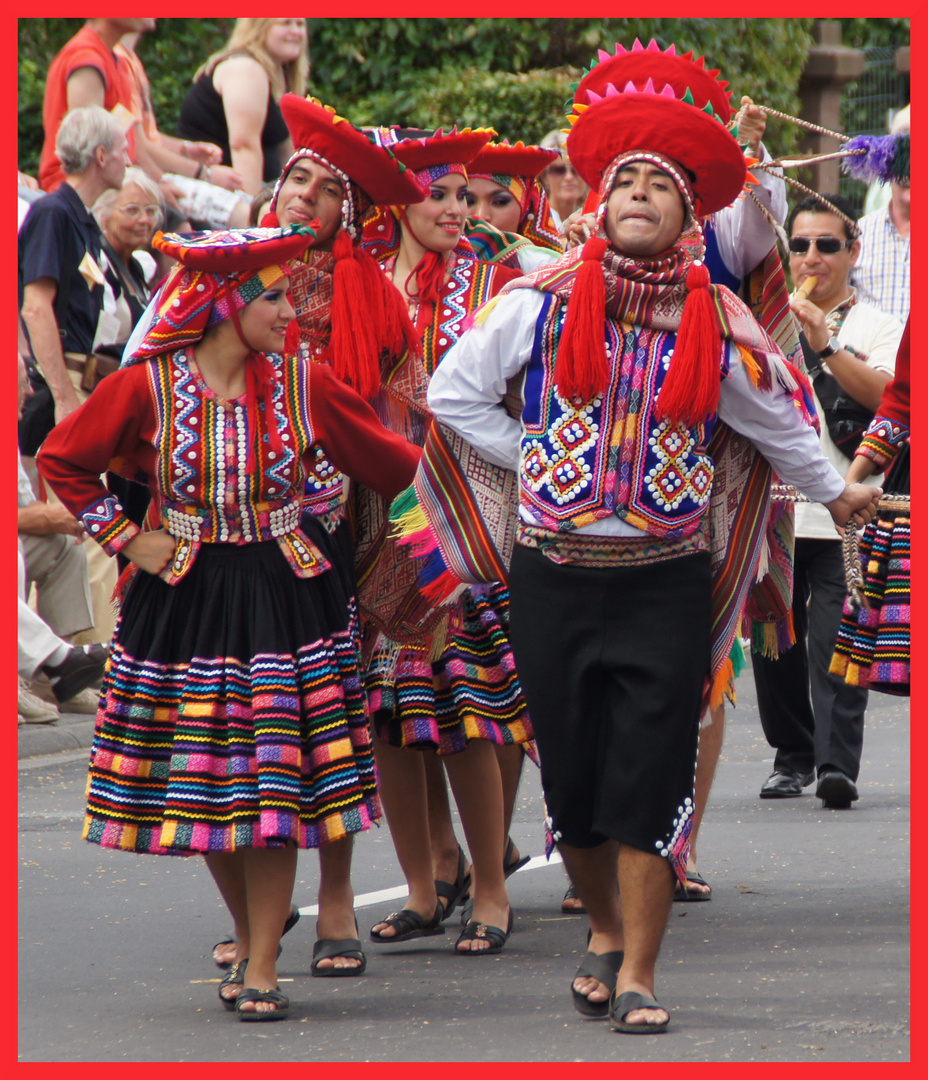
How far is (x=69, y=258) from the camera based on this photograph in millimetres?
8508

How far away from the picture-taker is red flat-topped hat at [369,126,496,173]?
523cm

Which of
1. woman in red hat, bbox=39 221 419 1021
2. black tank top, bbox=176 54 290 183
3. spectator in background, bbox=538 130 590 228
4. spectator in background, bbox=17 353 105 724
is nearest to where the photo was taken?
woman in red hat, bbox=39 221 419 1021

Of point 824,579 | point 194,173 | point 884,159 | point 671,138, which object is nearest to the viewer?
point 671,138

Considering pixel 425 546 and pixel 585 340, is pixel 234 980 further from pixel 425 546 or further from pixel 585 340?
pixel 585 340

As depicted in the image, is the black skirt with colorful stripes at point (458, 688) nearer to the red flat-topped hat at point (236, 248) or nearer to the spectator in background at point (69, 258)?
the red flat-topped hat at point (236, 248)

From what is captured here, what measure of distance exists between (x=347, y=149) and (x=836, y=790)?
3.37 m

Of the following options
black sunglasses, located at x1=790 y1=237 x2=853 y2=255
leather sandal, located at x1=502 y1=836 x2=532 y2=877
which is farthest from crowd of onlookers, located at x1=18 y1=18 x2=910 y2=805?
leather sandal, located at x1=502 y1=836 x2=532 y2=877

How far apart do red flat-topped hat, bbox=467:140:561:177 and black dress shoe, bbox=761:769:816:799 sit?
2.73 meters

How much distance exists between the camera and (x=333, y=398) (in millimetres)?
4531

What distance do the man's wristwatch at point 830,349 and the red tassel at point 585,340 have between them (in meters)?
2.49

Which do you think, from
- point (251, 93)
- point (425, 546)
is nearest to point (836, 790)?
point (425, 546)

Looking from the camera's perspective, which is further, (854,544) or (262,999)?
(854,544)

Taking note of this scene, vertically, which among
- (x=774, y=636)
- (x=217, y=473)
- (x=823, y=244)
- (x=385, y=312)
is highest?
(x=823, y=244)

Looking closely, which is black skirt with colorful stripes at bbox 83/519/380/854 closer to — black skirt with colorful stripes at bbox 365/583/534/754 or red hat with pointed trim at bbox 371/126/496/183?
black skirt with colorful stripes at bbox 365/583/534/754
